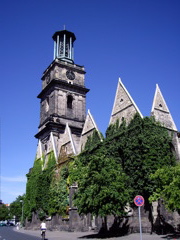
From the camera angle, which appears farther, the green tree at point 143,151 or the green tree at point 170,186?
the green tree at point 143,151

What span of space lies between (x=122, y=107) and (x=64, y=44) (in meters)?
32.4

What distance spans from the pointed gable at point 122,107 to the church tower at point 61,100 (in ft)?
53.4

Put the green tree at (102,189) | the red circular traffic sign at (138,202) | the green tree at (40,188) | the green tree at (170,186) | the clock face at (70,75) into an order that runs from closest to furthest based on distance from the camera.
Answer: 1. the red circular traffic sign at (138,202)
2. the green tree at (170,186)
3. the green tree at (102,189)
4. the green tree at (40,188)
5. the clock face at (70,75)

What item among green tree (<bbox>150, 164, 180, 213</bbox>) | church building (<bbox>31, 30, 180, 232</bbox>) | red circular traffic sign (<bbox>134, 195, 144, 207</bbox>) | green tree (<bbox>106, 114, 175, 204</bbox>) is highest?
church building (<bbox>31, 30, 180, 232</bbox>)

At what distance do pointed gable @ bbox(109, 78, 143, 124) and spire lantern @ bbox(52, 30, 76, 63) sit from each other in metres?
28.2

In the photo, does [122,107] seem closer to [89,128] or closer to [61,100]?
[89,128]

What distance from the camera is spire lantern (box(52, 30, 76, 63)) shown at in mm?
56156

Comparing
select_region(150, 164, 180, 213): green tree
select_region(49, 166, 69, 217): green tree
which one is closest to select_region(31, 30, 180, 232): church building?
select_region(49, 166, 69, 217): green tree

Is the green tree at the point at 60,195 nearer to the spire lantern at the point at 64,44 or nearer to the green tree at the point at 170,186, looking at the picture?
the green tree at the point at 170,186

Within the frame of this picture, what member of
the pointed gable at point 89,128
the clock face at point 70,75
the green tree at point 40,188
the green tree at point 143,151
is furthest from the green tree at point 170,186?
the clock face at point 70,75

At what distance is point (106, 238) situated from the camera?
20.4 m

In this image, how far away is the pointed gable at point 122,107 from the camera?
27.4 m

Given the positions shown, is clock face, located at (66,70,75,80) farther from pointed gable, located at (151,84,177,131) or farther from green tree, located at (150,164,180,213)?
green tree, located at (150,164,180,213)

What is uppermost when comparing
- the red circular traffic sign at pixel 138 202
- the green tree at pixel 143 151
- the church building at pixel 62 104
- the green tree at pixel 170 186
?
the church building at pixel 62 104
